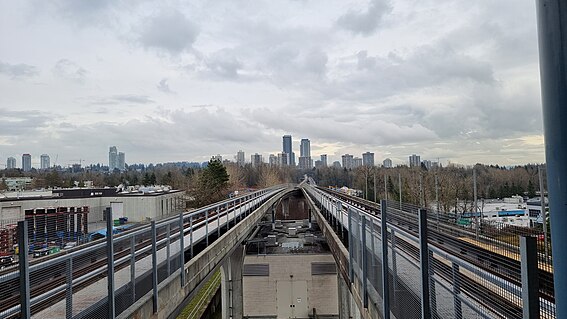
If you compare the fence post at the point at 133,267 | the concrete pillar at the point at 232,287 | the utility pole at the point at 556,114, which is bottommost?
the concrete pillar at the point at 232,287

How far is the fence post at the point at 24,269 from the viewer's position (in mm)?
3523

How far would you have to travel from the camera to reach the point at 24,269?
3.58 metres

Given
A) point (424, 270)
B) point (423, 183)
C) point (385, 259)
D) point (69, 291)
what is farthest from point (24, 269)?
point (423, 183)

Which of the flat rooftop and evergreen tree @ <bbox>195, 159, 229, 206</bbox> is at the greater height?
evergreen tree @ <bbox>195, 159, 229, 206</bbox>

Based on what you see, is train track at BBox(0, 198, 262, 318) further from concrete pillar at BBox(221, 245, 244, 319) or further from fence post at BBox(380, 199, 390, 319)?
concrete pillar at BBox(221, 245, 244, 319)

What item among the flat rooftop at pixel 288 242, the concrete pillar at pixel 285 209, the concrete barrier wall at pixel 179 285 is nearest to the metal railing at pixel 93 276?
the concrete barrier wall at pixel 179 285

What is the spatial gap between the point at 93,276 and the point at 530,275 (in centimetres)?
459

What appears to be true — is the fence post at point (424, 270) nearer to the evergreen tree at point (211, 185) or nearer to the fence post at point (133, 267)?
the fence post at point (133, 267)

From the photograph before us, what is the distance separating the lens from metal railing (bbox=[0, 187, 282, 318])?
11.8ft

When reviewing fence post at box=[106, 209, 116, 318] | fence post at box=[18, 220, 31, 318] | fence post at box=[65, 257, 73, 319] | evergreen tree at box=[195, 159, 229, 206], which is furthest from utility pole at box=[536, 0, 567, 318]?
evergreen tree at box=[195, 159, 229, 206]

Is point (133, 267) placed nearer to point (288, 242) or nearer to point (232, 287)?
point (232, 287)

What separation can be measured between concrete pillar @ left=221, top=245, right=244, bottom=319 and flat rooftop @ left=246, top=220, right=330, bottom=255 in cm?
113

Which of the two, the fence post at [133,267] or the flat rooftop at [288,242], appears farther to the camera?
the flat rooftop at [288,242]

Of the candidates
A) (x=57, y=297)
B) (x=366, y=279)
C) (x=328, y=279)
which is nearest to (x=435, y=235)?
(x=366, y=279)
